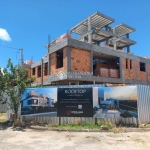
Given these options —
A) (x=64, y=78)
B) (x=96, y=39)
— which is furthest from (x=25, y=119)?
(x=96, y=39)

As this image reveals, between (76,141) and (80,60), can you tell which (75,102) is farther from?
(80,60)

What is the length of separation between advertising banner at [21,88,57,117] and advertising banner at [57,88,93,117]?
1.26ft

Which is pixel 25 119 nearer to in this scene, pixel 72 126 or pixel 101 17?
pixel 72 126

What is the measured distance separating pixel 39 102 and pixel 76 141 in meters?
4.26

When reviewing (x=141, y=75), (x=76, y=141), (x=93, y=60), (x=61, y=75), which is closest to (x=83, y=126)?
(x=76, y=141)

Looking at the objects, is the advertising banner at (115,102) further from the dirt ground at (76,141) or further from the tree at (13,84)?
the tree at (13,84)

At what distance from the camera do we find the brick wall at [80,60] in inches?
609

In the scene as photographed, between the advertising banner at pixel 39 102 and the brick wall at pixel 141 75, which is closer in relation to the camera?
the advertising banner at pixel 39 102

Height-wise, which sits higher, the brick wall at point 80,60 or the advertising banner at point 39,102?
the brick wall at point 80,60

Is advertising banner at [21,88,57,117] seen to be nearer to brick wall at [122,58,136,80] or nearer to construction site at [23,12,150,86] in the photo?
construction site at [23,12,150,86]

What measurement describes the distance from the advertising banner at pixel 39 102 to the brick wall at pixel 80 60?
17.0 ft

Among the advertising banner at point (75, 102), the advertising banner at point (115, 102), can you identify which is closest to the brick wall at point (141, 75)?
the advertising banner at point (115, 102)

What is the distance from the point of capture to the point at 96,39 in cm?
2862

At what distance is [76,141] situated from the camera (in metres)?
7.14
